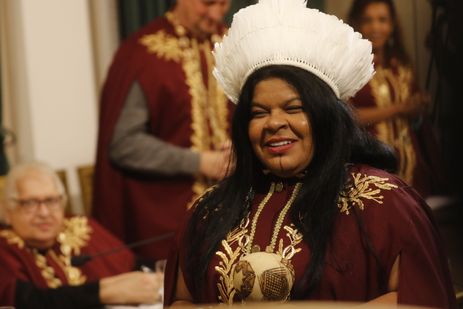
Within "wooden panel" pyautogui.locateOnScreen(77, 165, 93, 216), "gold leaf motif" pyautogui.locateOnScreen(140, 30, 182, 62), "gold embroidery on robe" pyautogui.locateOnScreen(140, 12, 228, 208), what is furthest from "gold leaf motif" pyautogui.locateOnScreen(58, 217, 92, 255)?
"wooden panel" pyautogui.locateOnScreen(77, 165, 93, 216)

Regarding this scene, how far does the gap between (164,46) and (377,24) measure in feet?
2.83

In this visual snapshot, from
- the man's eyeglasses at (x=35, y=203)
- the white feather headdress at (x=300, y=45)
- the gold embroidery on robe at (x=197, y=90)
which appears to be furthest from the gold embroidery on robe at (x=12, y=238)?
the white feather headdress at (x=300, y=45)

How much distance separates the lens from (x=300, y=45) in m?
2.05

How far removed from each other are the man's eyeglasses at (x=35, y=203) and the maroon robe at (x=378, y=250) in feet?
5.51

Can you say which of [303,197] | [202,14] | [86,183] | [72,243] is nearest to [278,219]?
[303,197]

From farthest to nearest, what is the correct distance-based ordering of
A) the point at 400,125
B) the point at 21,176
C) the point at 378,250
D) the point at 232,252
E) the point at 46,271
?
the point at 400,125 < the point at 21,176 < the point at 46,271 < the point at 232,252 < the point at 378,250

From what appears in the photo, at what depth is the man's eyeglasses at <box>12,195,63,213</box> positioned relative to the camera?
360 centimetres

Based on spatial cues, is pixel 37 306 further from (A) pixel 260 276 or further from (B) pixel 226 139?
(A) pixel 260 276

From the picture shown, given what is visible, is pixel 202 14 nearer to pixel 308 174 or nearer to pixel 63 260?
pixel 63 260

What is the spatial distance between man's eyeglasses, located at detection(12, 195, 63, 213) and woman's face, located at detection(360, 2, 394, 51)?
1.36 metres

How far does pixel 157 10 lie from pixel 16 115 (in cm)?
92

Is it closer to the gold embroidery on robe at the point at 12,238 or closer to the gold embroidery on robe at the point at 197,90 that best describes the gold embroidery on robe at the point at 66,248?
the gold embroidery on robe at the point at 12,238

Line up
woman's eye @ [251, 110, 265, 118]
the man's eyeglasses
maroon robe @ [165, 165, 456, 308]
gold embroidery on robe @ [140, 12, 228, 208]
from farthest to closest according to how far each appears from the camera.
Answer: gold embroidery on robe @ [140, 12, 228, 208] → the man's eyeglasses → woman's eye @ [251, 110, 265, 118] → maroon robe @ [165, 165, 456, 308]

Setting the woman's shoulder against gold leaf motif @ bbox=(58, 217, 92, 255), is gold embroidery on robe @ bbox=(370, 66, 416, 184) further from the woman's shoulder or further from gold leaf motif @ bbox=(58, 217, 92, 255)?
the woman's shoulder
